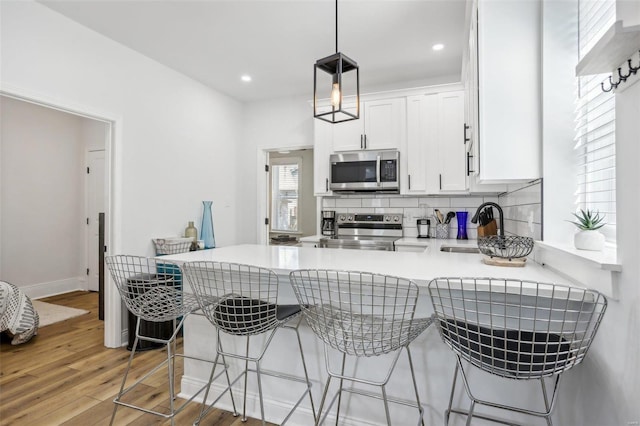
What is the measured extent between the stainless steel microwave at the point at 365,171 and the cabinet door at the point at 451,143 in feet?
1.51

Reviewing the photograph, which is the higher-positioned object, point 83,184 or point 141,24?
point 141,24

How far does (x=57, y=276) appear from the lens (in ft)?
16.0

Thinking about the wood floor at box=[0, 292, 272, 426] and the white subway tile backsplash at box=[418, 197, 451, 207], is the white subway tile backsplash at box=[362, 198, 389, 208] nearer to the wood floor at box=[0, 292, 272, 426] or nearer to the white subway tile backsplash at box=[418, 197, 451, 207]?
the white subway tile backsplash at box=[418, 197, 451, 207]

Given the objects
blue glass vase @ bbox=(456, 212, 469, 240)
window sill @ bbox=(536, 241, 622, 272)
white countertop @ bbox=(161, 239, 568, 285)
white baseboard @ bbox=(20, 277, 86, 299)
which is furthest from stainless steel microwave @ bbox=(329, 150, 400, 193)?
white baseboard @ bbox=(20, 277, 86, 299)

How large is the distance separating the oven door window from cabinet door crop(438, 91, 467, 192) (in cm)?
71

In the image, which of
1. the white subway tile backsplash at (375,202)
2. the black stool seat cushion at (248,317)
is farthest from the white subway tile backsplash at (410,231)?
the black stool seat cushion at (248,317)

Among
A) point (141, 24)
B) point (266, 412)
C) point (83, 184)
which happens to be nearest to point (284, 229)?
point (83, 184)

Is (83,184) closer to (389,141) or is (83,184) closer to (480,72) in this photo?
(389,141)

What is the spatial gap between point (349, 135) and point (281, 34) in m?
1.32

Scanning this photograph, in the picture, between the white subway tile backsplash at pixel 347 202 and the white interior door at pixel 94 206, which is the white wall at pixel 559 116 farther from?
the white interior door at pixel 94 206

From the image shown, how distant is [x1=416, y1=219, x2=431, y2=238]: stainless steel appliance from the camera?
3877 millimetres

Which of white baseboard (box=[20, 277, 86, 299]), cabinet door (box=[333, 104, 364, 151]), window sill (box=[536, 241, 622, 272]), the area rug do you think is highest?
cabinet door (box=[333, 104, 364, 151])

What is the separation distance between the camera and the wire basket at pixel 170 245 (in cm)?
342

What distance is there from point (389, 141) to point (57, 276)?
4802 mm
